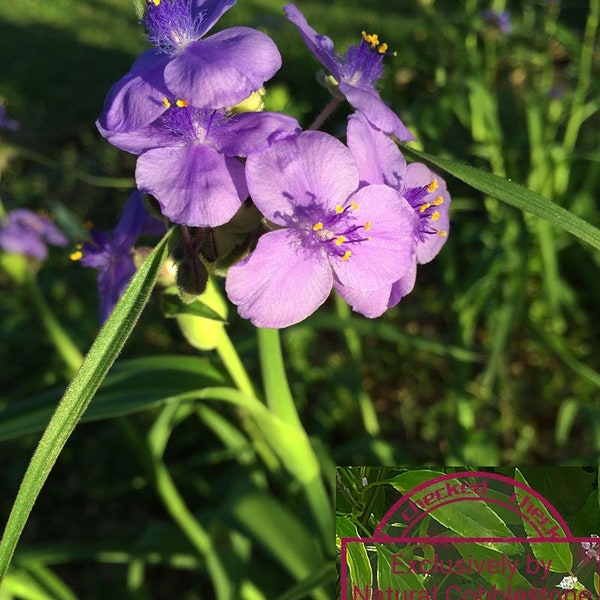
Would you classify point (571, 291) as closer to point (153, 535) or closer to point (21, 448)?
point (153, 535)

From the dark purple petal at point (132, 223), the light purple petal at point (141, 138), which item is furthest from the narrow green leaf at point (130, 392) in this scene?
the light purple petal at point (141, 138)

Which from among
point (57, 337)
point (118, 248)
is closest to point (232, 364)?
point (118, 248)

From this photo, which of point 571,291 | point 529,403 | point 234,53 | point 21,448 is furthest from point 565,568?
point 21,448

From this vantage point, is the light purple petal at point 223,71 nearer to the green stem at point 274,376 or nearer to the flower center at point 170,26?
the flower center at point 170,26

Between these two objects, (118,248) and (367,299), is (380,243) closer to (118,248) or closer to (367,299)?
(367,299)

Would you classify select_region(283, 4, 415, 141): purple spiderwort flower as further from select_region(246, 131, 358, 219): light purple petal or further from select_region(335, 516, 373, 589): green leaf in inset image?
select_region(335, 516, 373, 589): green leaf in inset image

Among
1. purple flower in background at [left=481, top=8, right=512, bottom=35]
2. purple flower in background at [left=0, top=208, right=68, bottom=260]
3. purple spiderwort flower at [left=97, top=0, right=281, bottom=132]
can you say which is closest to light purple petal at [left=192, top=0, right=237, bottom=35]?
purple spiderwort flower at [left=97, top=0, right=281, bottom=132]

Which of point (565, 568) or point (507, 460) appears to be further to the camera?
point (507, 460)
